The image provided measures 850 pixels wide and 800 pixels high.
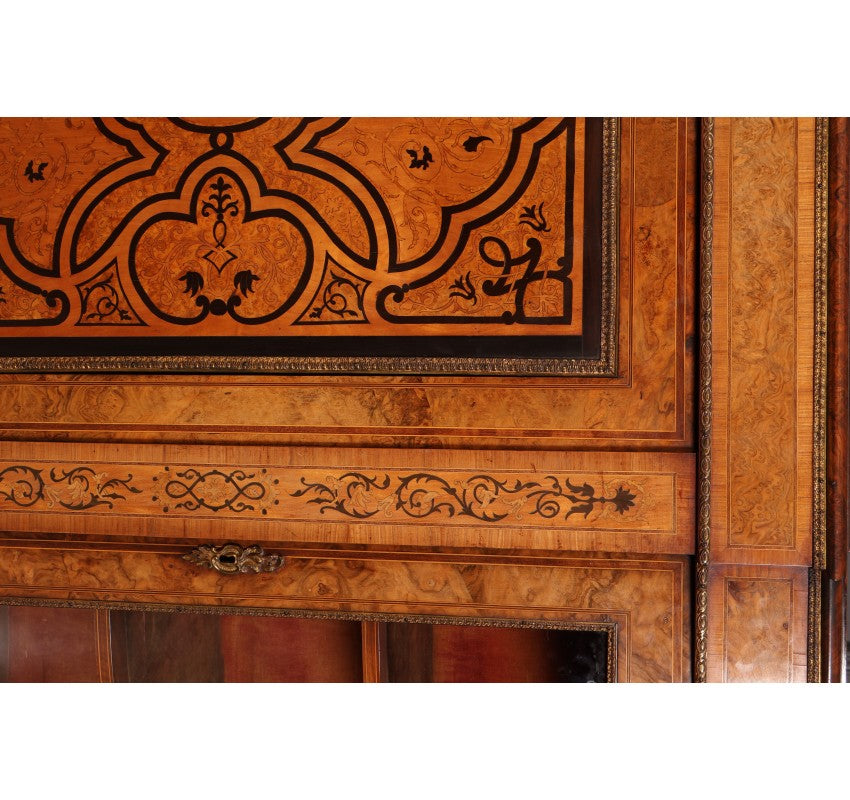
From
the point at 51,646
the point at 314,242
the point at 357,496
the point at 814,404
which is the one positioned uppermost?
the point at 314,242

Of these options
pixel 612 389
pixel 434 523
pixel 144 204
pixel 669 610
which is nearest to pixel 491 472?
pixel 434 523

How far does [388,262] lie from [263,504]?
1.39 ft

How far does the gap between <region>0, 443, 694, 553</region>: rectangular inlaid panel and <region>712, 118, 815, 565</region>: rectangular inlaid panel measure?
0.08m

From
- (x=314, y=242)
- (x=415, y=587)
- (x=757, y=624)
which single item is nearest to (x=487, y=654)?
(x=415, y=587)

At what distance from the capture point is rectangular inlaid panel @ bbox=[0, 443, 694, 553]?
36.8 inches

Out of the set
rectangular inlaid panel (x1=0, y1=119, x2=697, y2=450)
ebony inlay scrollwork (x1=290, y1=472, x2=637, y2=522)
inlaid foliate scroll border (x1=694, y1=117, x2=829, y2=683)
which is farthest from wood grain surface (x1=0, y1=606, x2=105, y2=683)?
inlaid foliate scroll border (x1=694, y1=117, x2=829, y2=683)

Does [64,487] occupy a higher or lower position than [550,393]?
lower

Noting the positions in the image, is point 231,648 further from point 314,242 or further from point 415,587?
point 314,242

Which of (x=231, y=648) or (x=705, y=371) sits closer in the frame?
(x=705, y=371)

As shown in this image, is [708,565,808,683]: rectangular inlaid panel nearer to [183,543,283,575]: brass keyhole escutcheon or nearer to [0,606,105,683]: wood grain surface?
[183,543,283,575]: brass keyhole escutcheon

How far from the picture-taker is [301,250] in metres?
0.99

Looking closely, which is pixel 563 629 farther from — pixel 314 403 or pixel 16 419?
pixel 16 419

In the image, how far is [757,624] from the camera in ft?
3.04

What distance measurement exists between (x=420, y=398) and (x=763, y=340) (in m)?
0.51
